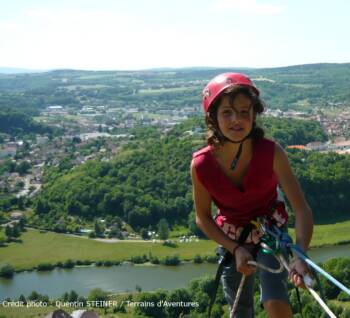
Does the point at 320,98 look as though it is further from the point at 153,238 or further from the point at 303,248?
the point at 303,248

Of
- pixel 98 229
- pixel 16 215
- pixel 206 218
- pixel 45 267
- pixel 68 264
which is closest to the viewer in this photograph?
pixel 206 218

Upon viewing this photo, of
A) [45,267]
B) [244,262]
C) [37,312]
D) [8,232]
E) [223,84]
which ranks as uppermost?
[223,84]

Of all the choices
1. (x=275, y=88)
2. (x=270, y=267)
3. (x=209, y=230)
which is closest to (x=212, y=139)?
(x=209, y=230)

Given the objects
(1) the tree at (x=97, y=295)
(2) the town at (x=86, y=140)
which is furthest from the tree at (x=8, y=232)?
(1) the tree at (x=97, y=295)

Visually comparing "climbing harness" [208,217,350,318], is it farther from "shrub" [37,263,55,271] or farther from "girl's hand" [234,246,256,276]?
"shrub" [37,263,55,271]

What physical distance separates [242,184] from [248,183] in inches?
1.1

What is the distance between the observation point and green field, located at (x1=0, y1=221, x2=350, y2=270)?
2156 cm

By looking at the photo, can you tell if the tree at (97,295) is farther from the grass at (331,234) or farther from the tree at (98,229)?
the tree at (98,229)

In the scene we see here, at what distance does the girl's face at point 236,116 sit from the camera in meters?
1.76

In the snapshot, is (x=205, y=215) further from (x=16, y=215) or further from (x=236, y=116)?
(x=16, y=215)

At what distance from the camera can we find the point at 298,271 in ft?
5.18

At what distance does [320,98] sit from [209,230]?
7752cm

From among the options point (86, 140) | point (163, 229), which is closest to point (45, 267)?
point (163, 229)

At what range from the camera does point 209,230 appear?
6.29 feet
